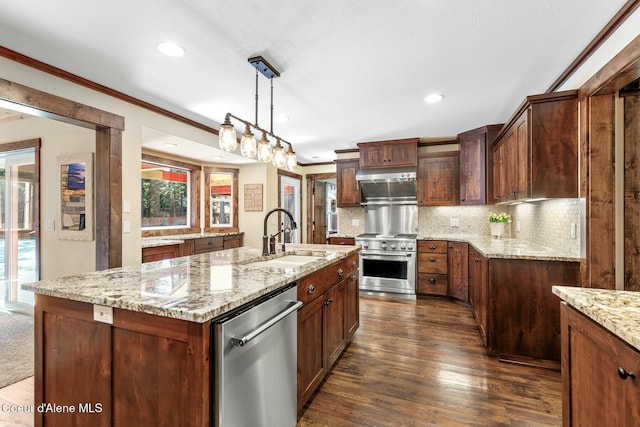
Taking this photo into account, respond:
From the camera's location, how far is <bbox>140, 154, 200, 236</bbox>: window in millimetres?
4539

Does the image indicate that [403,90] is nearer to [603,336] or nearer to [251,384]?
[603,336]

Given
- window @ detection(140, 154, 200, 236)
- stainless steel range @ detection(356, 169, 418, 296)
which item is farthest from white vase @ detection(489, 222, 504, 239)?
window @ detection(140, 154, 200, 236)

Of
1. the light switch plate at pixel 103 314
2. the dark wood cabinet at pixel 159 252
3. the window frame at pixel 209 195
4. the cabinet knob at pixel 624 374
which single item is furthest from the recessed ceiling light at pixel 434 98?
the window frame at pixel 209 195

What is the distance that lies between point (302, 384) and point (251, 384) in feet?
1.97

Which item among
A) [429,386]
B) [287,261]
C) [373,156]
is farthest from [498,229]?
[287,261]

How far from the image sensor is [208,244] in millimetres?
4629

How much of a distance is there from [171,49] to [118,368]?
2012 millimetres

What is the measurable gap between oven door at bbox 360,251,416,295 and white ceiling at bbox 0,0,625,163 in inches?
85.4

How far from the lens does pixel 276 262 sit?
2326 mm

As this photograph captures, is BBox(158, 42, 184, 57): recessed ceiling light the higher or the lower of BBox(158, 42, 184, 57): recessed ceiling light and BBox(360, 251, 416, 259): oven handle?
the higher

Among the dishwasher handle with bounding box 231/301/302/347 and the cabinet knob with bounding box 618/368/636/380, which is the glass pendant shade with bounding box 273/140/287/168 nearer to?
the dishwasher handle with bounding box 231/301/302/347

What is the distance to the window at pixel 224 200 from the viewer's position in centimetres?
548

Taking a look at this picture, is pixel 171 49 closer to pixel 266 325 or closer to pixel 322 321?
pixel 266 325

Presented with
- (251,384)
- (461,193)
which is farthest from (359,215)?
(251,384)
